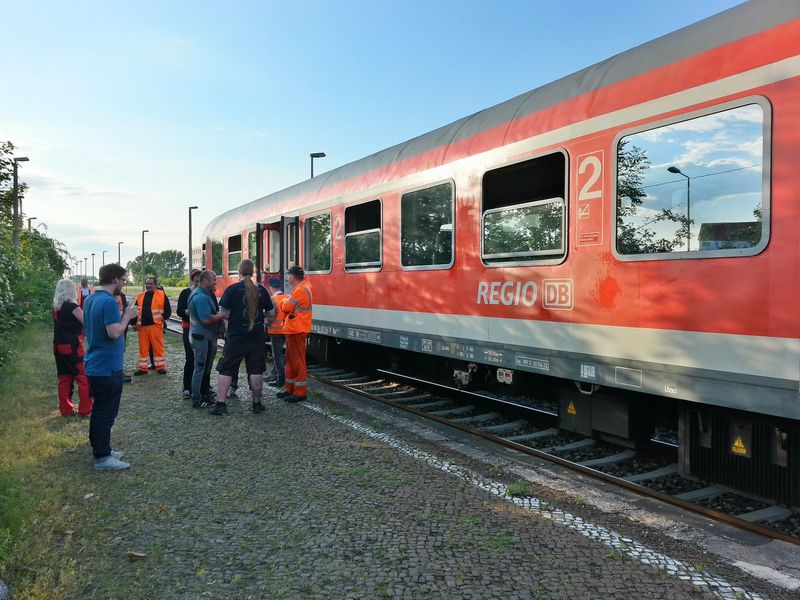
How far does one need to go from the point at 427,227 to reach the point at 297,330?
7.44ft

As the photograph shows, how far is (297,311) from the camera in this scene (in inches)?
314

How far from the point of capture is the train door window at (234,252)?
13.3 meters

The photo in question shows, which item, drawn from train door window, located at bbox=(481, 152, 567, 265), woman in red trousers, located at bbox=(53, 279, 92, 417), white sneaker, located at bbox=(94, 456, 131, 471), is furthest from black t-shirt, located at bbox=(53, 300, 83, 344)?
train door window, located at bbox=(481, 152, 567, 265)

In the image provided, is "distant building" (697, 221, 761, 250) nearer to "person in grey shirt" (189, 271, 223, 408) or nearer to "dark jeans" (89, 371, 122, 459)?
"dark jeans" (89, 371, 122, 459)

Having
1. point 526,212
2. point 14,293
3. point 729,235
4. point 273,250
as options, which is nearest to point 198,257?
point 273,250

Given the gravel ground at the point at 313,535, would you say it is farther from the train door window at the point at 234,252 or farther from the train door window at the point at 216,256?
the train door window at the point at 216,256

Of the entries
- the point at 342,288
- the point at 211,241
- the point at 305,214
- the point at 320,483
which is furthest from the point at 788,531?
the point at 211,241

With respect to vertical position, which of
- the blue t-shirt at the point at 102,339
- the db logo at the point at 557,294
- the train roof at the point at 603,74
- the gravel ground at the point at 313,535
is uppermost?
the train roof at the point at 603,74

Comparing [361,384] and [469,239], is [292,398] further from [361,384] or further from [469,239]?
[469,239]

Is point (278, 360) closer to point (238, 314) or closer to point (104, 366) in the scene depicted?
point (238, 314)

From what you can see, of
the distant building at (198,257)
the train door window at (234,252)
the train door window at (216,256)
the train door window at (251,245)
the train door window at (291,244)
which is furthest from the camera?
the distant building at (198,257)

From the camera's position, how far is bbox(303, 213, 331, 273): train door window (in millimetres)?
9469

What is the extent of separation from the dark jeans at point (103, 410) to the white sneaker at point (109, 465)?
55 mm

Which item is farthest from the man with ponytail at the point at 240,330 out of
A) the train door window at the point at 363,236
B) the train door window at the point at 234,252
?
the train door window at the point at 234,252
